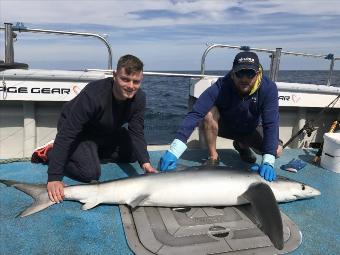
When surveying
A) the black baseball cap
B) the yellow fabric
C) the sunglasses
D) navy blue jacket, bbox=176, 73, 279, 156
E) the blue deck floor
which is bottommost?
the blue deck floor

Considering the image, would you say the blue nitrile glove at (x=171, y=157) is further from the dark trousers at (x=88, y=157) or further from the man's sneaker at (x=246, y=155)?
the man's sneaker at (x=246, y=155)

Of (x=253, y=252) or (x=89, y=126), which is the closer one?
(x=253, y=252)

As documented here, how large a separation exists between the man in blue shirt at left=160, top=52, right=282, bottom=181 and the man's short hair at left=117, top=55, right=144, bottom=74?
1.04 metres

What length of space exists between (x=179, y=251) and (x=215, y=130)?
243 cm

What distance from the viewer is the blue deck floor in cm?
300

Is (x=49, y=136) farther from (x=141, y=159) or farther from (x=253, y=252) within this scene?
(x=253, y=252)

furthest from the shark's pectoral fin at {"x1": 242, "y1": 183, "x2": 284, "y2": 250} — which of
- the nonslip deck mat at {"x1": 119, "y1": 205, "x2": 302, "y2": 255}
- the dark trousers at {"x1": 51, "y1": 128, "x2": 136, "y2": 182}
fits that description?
the dark trousers at {"x1": 51, "y1": 128, "x2": 136, "y2": 182}

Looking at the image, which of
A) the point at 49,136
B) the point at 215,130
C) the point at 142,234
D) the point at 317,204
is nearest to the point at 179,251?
the point at 142,234

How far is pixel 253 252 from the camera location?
2.97 meters

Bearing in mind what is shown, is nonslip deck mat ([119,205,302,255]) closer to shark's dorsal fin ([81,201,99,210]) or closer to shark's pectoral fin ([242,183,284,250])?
shark's pectoral fin ([242,183,284,250])

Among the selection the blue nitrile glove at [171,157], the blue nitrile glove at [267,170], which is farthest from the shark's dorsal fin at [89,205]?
the blue nitrile glove at [267,170]

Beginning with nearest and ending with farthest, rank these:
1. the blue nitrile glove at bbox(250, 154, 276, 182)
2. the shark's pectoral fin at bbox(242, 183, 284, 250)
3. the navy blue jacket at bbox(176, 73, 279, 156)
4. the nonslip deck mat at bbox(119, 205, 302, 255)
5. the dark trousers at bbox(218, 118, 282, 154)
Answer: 1. the nonslip deck mat at bbox(119, 205, 302, 255)
2. the shark's pectoral fin at bbox(242, 183, 284, 250)
3. the blue nitrile glove at bbox(250, 154, 276, 182)
4. the navy blue jacket at bbox(176, 73, 279, 156)
5. the dark trousers at bbox(218, 118, 282, 154)

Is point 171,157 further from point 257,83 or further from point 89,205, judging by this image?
point 257,83

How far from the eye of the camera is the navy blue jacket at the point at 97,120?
3814 millimetres
